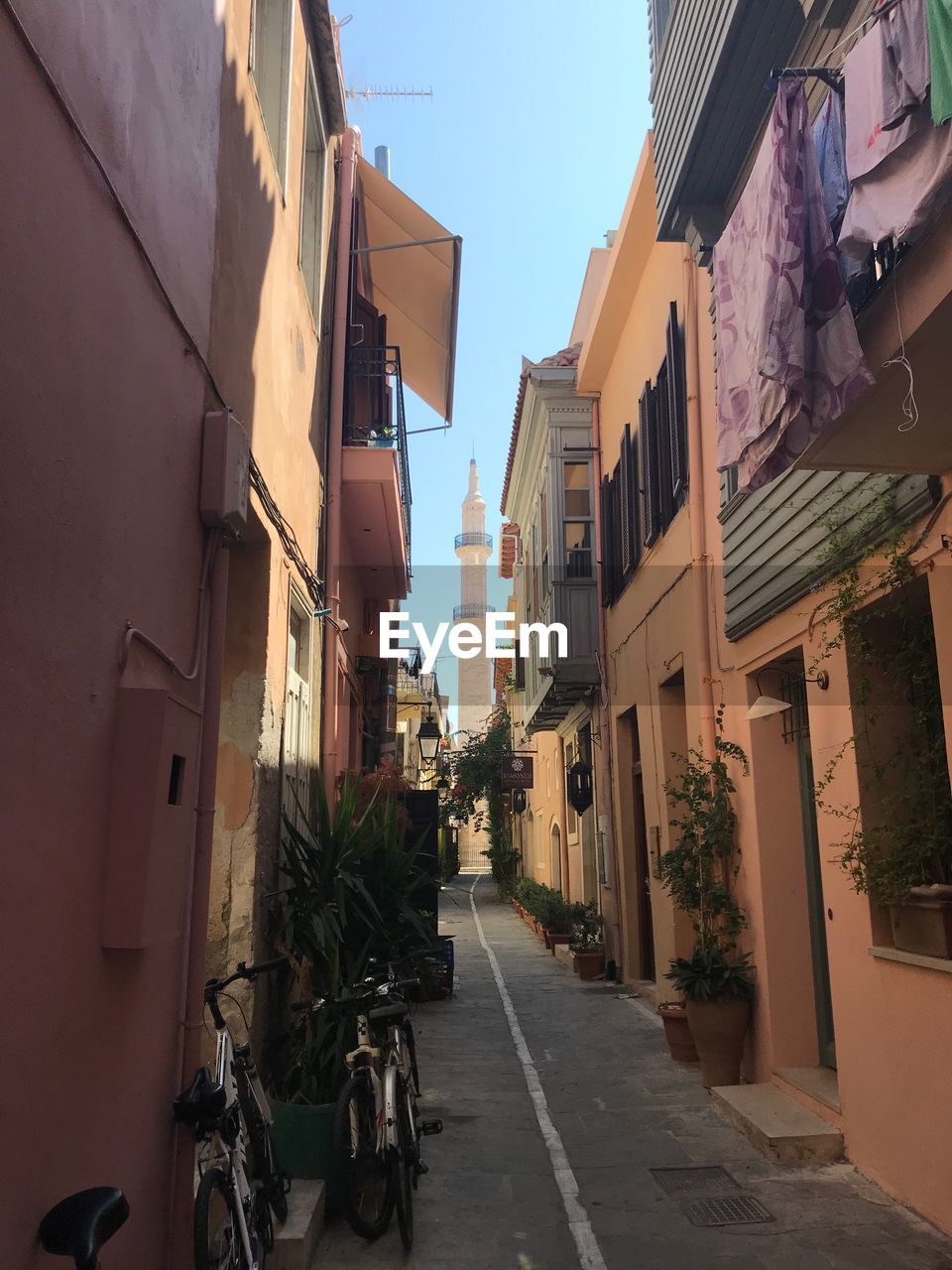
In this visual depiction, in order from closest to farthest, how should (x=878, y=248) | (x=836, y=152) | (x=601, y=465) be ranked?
(x=878, y=248) < (x=836, y=152) < (x=601, y=465)

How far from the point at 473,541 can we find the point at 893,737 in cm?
7286

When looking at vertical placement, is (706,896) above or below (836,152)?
below

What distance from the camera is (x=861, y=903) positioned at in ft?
18.2

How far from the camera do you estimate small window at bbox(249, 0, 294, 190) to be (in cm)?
611

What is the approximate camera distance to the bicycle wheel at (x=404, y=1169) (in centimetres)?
456

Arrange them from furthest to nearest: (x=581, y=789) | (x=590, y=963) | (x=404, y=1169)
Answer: (x=581, y=789) < (x=590, y=963) < (x=404, y=1169)

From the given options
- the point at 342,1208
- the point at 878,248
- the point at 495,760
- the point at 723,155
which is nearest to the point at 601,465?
the point at 723,155

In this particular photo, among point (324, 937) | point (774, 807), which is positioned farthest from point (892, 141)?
point (774, 807)

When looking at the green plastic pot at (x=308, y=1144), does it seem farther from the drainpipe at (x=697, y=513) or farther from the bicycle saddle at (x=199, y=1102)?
the drainpipe at (x=697, y=513)

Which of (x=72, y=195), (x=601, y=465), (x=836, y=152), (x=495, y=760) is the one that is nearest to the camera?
(x=72, y=195)

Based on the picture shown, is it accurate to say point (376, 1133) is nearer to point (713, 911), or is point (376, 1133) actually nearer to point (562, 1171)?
point (562, 1171)

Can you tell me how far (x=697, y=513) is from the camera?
334 inches

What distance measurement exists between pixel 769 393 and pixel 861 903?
2897mm

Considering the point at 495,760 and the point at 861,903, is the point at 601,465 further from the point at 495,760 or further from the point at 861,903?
the point at 495,760
